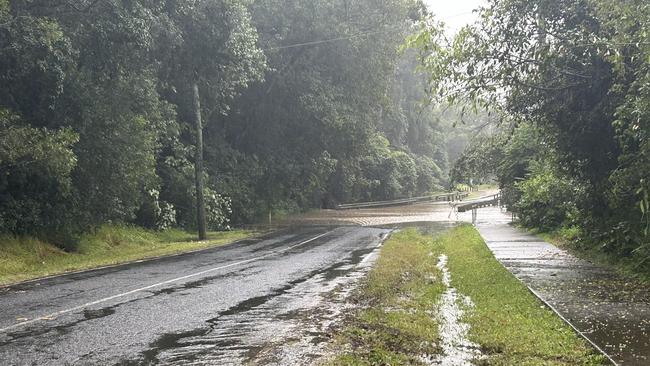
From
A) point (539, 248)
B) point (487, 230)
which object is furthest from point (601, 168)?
point (487, 230)

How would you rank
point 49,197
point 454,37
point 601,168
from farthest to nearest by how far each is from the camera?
point 49,197
point 601,168
point 454,37

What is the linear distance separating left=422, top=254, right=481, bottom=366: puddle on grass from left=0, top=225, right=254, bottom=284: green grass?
956cm

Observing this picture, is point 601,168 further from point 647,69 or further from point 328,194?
point 328,194

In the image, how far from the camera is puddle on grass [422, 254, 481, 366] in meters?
6.67

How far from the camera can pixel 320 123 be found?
39875mm

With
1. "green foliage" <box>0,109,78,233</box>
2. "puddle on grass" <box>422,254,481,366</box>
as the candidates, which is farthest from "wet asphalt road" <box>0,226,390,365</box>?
"green foliage" <box>0,109,78,233</box>

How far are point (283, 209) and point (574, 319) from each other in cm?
3881

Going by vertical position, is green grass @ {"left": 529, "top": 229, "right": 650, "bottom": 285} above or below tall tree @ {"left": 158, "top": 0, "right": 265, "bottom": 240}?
below

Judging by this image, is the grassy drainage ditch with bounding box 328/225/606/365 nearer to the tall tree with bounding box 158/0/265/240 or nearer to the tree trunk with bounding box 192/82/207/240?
the tall tree with bounding box 158/0/265/240

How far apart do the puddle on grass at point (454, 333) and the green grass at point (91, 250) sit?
9564mm

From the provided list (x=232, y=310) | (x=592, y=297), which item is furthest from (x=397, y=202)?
(x=232, y=310)

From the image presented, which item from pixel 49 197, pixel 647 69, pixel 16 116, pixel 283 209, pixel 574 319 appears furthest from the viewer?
pixel 283 209

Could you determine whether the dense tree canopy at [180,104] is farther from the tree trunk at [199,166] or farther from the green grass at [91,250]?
the green grass at [91,250]

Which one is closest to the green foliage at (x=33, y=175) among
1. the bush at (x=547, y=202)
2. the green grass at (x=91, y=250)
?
the green grass at (x=91, y=250)
